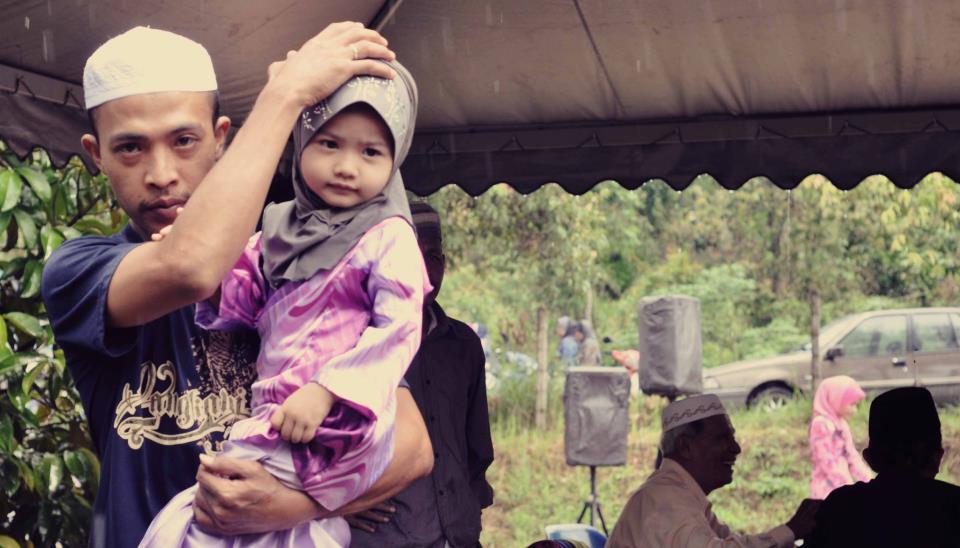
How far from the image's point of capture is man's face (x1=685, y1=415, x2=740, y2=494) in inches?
203

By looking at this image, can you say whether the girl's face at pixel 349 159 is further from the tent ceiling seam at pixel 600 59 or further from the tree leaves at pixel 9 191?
the tree leaves at pixel 9 191

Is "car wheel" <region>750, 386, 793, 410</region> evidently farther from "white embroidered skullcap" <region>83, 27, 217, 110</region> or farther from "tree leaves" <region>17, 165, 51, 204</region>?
"white embroidered skullcap" <region>83, 27, 217, 110</region>

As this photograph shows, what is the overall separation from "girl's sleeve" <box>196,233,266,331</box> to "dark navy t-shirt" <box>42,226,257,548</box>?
3 centimetres

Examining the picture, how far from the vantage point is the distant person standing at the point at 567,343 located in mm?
19078

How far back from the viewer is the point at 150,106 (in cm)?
194

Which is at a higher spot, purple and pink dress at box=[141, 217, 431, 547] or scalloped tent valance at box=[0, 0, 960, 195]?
scalloped tent valance at box=[0, 0, 960, 195]

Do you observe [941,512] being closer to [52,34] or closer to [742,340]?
[52,34]

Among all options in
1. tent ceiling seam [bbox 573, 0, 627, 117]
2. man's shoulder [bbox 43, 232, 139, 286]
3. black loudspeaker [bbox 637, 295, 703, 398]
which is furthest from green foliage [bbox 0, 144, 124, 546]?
black loudspeaker [bbox 637, 295, 703, 398]

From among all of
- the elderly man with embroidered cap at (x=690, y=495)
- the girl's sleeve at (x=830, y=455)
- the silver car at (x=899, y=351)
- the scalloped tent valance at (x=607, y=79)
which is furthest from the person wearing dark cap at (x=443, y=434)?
the silver car at (x=899, y=351)

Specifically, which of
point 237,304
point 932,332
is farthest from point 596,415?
point 237,304

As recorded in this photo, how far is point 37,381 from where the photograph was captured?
5.50m

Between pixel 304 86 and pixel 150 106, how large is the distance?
250mm

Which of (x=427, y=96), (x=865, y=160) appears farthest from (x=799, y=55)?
(x=427, y=96)

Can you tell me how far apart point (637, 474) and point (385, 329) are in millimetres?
13930
